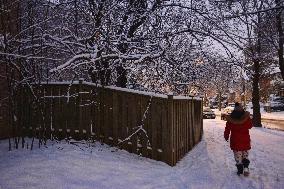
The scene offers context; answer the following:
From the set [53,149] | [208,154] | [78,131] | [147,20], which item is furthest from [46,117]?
[208,154]

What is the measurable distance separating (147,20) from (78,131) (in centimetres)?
368

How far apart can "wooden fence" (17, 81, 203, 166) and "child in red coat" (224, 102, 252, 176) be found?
1297 millimetres

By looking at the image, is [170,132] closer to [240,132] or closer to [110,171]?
[240,132]

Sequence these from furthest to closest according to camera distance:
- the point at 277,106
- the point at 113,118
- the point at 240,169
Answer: the point at 277,106
the point at 113,118
the point at 240,169

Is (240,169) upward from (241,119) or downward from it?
downward

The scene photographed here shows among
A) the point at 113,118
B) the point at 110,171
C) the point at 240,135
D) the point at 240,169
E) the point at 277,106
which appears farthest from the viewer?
the point at 277,106

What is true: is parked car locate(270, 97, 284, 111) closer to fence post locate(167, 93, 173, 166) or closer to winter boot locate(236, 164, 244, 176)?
winter boot locate(236, 164, 244, 176)

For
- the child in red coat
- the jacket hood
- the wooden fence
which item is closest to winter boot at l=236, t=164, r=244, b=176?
the child in red coat

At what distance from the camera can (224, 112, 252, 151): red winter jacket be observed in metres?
9.47

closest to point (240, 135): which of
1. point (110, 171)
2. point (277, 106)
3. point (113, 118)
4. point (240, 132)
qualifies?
point (240, 132)

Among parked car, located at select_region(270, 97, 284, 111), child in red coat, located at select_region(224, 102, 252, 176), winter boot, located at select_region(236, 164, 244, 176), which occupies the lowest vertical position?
winter boot, located at select_region(236, 164, 244, 176)

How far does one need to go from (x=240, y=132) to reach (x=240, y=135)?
8cm

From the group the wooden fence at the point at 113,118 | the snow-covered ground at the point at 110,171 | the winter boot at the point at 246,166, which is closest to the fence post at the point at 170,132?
the wooden fence at the point at 113,118

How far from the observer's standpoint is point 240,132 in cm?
959
